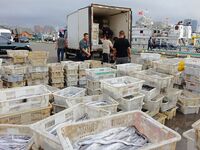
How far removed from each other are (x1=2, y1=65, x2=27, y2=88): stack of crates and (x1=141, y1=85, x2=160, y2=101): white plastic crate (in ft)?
13.3

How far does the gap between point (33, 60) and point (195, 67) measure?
16.8ft

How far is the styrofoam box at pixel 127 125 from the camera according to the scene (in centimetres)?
230

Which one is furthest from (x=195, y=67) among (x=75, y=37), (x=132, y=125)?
(x=75, y=37)

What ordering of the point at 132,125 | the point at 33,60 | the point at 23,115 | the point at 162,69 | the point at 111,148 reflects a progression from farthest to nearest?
the point at 33,60 < the point at 162,69 < the point at 23,115 < the point at 132,125 < the point at 111,148

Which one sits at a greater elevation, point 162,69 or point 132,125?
point 162,69

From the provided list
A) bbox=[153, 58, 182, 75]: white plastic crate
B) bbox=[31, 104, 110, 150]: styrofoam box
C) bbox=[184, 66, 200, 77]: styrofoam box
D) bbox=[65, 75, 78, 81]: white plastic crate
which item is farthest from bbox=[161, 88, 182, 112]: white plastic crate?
bbox=[65, 75, 78, 81]: white plastic crate

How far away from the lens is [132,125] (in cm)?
298

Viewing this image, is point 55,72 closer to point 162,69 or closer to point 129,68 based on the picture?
point 129,68

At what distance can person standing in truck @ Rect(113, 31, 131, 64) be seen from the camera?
7820 mm

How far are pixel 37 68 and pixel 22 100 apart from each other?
3.39 m

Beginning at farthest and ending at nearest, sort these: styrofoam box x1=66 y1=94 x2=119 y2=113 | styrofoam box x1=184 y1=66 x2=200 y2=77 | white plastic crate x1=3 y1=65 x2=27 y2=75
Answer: white plastic crate x1=3 y1=65 x2=27 y2=75 < styrofoam box x1=184 y1=66 x2=200 y2=77 < styrofoam box x1=66 y1=94 x2=119 y2=113

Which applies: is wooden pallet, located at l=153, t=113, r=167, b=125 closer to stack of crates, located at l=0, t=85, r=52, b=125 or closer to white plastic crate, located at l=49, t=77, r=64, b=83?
stack of crates, located at l=0, t=85, r=52, b=125

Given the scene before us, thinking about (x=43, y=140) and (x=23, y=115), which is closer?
(x=43, y=140)

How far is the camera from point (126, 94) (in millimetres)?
4742
